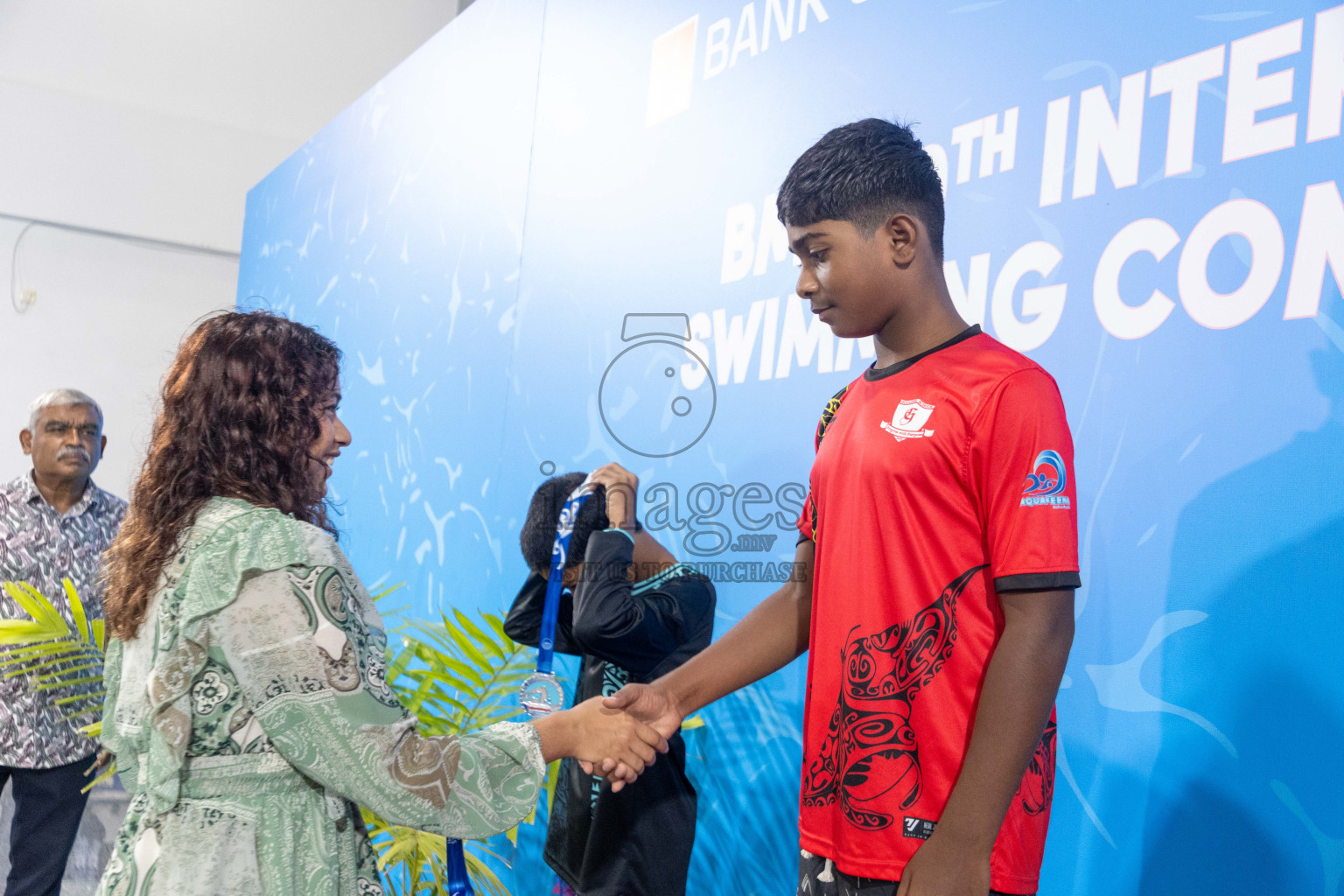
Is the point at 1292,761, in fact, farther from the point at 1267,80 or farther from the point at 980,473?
the point at 1267,80

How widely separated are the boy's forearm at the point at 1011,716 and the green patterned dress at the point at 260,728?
671 mm

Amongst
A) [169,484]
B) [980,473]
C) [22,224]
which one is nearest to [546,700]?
[169,484]

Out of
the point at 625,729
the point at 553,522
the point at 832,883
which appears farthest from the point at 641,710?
the point at 553,522

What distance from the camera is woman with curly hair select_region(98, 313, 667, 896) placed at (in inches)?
51.3

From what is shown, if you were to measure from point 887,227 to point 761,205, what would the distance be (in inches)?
52.9

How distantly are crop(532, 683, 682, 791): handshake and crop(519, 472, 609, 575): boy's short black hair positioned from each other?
2.23 ft

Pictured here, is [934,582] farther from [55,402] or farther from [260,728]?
[55,402]

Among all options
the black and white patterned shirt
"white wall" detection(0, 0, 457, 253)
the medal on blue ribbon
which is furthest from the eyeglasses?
"white wall" detection(0, 0, 457, 253)

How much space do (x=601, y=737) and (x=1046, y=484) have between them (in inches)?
36.6

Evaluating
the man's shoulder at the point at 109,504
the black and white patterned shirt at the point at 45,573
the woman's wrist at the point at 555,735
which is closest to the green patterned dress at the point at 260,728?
the woman's wrist at the point at 555,735

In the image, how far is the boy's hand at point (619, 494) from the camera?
241 cm

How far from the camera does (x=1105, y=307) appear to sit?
1.76 meters

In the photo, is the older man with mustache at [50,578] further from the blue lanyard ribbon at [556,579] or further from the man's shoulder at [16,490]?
the blue lanyard ribbon at [556,579]

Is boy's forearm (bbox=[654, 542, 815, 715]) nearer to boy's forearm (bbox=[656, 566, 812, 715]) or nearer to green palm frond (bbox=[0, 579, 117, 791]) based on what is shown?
boy's forearm (bbox=[656, 566, 812, 715])
